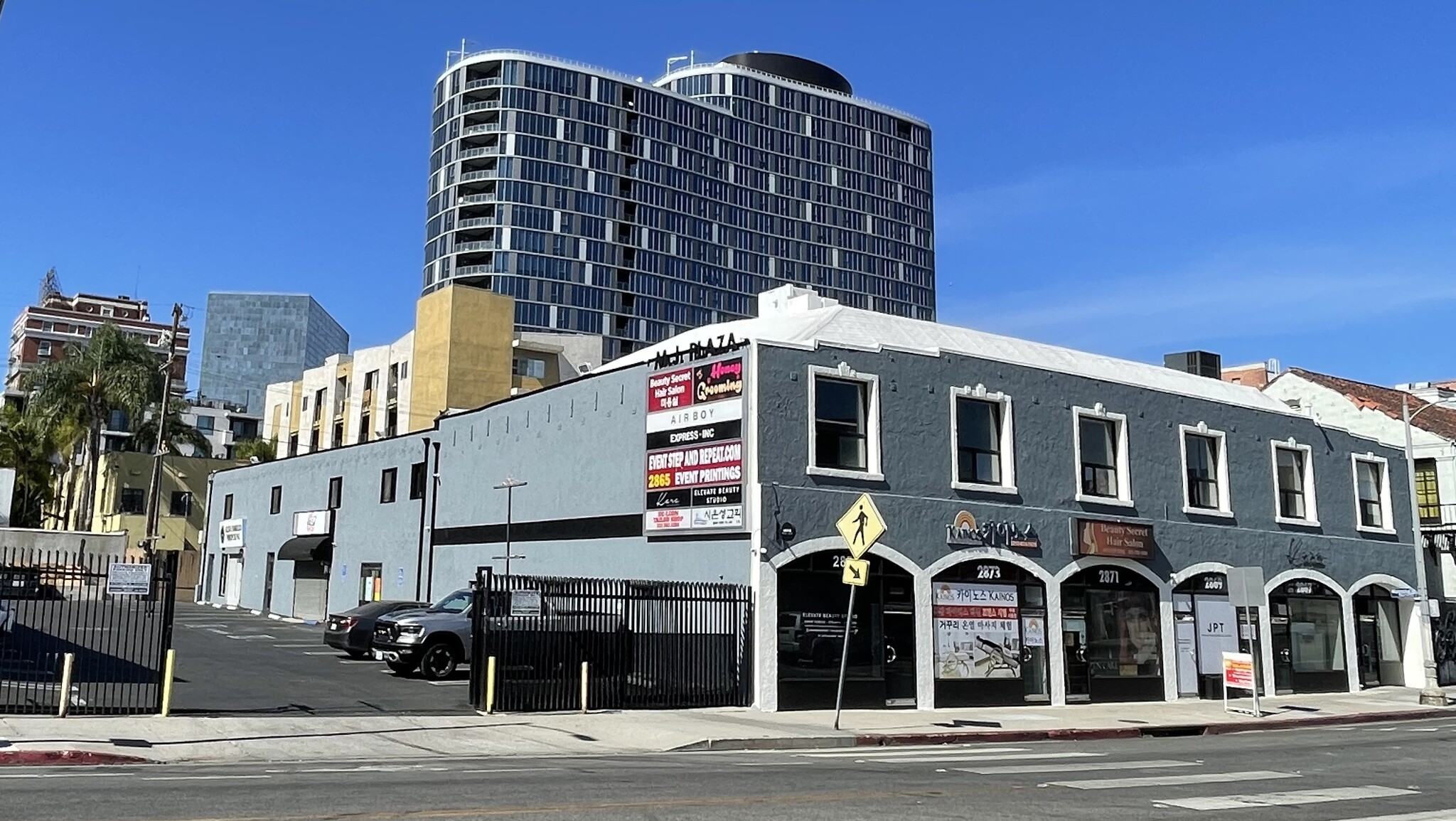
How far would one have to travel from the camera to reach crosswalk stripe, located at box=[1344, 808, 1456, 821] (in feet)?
34.0

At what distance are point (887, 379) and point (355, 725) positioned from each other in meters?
12.4

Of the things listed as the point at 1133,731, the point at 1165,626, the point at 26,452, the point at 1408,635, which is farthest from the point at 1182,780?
the point at 26,452

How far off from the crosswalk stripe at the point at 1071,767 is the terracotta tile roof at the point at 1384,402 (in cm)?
3103

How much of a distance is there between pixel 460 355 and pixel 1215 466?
46225mm

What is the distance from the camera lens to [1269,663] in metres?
31.0

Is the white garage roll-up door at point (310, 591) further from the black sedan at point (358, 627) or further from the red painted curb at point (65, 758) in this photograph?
the red painted curb at point (65, 758)

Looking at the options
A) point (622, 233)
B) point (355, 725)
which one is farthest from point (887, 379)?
point (622, 233)

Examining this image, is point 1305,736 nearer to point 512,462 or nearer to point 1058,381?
point 1058,381

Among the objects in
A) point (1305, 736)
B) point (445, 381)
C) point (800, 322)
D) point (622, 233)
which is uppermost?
point (622, 233)

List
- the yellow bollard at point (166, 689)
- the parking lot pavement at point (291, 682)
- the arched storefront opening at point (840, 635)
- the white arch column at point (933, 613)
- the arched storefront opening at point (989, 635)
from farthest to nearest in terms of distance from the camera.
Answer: the arched storefront opening at point (989, 635), the white arch column at point (933, 613), the arched storefront opening at point (840, 635), the parking lot pavement at point (291, 682), the yellow bollard at point (166, 689)

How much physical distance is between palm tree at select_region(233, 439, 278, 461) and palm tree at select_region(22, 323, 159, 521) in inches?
531

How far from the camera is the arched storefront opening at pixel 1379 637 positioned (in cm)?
3409

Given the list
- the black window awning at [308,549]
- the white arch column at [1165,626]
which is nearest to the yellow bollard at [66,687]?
the white arch column at [1165,626]

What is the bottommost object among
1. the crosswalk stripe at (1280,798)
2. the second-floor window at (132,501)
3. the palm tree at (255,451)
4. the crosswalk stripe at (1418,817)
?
the crosswalk stripe at (1280,798)
